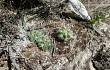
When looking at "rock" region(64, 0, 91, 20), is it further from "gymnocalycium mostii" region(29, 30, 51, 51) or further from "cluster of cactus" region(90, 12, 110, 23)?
"gymnocalycium mostii" region(29, 30, 51, 51)

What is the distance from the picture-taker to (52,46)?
12.0 feet

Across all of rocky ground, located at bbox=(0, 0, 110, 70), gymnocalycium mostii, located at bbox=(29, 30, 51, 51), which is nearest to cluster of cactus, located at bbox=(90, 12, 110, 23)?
rocky ground, located at bbox=(0, 0, 110, 70)

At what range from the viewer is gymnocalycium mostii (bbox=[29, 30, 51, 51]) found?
11.8ft

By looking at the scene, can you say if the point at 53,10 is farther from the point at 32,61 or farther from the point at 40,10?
the point at 32,61

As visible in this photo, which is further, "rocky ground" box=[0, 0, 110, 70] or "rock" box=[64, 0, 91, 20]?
"rock" box=[64, 0, 91, 20]

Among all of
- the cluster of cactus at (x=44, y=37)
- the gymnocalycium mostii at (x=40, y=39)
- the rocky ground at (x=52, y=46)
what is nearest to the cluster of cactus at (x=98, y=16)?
the rocky ground at (x=52, y=46)

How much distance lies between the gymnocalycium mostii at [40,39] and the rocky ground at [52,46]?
54 millimetres

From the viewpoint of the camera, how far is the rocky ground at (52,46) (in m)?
3.46

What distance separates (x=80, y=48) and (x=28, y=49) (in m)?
0.81

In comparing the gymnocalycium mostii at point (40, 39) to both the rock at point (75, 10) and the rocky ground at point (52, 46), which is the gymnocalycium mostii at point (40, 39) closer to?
the rocky ground at point (52, 46)

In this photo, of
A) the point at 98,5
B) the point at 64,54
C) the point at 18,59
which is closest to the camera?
the point at 18,59

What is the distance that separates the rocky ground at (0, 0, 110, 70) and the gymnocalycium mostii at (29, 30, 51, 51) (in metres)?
0.05

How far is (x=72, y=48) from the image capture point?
376cm

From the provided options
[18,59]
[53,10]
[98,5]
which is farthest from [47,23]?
[98,5]
